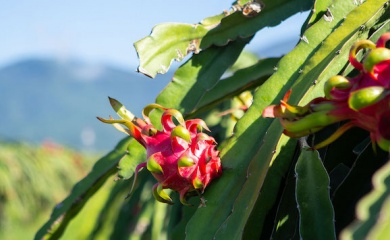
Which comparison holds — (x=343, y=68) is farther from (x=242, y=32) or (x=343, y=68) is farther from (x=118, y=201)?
(x=118, y=201)

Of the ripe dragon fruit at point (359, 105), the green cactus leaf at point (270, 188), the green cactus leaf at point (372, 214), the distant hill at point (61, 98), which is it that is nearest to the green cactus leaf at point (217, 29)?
the green cactus leaf at point (270, 188)

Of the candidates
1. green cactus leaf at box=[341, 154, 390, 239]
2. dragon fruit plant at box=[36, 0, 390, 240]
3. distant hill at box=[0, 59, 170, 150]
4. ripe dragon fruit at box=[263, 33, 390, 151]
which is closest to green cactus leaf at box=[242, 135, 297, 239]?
dragon fruit plant at box=[36, 0, 390, 240]

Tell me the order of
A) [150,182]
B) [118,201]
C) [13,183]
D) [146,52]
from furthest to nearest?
[13,183], [118,201], [150,182], [146,52]

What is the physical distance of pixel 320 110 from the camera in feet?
1.78

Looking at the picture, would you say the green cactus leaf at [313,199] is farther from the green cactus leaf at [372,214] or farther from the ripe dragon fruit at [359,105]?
the green cactus leaf at [372,214]

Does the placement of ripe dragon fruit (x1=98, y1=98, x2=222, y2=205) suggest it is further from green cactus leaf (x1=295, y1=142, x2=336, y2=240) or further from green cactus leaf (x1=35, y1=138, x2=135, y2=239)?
green cactus leaf (x1=35, y1=138, x2=135, y2=239)

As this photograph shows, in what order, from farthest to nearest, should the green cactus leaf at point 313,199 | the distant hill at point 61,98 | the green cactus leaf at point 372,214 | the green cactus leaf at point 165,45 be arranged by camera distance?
the distant hill at point 61,98, the green cactus leaf at point 165,45, the green cactus leaf at point 313,199, the green cactus leaf at point 372,214

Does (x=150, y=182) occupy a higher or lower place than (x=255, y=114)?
lower

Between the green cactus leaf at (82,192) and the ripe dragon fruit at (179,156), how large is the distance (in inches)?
13.0

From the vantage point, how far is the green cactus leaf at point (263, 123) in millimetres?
671

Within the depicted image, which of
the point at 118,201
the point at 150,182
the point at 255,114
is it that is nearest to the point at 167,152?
the point at 255,114

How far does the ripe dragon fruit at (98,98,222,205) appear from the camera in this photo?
66 centimetres

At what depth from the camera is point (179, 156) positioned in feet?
2.16

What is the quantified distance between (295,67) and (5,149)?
21.2ft
